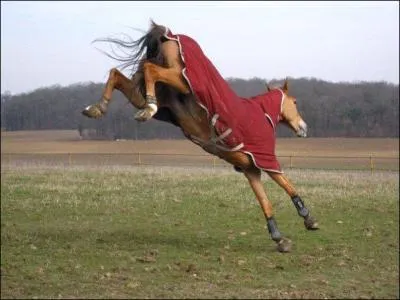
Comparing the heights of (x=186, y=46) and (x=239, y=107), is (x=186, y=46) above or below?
above

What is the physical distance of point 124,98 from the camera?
4.71 metres

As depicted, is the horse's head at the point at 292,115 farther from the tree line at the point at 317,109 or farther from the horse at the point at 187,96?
the horse at the point at 187,96

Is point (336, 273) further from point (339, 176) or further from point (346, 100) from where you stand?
point (339, 176)

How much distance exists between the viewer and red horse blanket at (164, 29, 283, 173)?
4.49 metres

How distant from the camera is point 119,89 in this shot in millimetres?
4617

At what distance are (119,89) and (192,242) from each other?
26.4 ft

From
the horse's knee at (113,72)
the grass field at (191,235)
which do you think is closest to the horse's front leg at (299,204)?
the grass field at (191,235)

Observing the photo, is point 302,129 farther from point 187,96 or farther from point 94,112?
point 94,112

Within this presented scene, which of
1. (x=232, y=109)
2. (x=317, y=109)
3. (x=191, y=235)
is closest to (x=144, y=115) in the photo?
(x=232, y=109)

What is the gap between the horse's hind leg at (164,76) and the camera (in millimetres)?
4070

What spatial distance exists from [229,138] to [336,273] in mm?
5875

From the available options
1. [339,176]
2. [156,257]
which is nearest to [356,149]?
[156,257]

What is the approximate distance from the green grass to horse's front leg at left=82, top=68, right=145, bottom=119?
470cm

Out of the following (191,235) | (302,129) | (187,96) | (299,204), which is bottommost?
(191,235)
